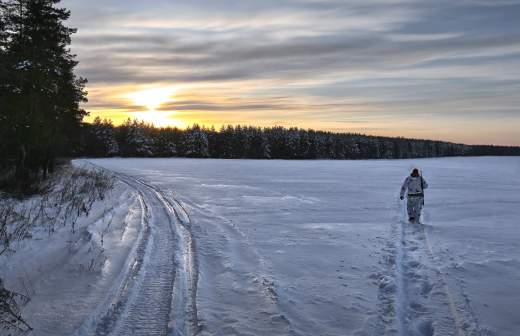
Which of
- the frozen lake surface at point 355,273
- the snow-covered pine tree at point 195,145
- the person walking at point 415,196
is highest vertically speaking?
the snow-covered pine tree at point 195,145

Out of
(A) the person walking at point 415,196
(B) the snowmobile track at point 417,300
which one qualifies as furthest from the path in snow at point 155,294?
(A) the person walking at point 415,196

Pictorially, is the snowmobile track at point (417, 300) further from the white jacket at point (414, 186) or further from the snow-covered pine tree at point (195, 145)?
the snow-covered pine tree at point (195, 145)

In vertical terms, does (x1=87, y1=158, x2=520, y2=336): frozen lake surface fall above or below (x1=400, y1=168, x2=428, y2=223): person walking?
below

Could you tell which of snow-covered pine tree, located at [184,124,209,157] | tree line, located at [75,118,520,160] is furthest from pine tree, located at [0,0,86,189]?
snow-covered pine tree, located at [184,124,209,157]

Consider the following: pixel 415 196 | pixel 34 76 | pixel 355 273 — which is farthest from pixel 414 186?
pixel 34 76

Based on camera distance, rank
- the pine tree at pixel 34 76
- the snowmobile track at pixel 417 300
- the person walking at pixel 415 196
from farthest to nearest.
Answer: the pine tree at pixel 34 76, the person walking at pixel 415 196, the snowmobile track at pixel 417 300

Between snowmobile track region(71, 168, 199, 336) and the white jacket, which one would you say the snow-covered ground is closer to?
snowmobile track region(71, 168, 199, 336)

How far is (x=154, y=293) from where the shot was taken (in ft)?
18.1

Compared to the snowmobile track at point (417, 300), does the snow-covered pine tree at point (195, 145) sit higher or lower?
higher

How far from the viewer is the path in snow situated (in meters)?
4.52

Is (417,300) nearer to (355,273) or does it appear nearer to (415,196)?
(355,273)

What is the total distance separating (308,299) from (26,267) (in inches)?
180

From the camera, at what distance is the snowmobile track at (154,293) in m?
4.52

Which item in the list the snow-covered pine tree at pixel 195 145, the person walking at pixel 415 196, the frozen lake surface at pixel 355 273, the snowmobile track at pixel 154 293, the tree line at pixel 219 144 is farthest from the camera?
the snow-covered pine tree at pixel 195 145
